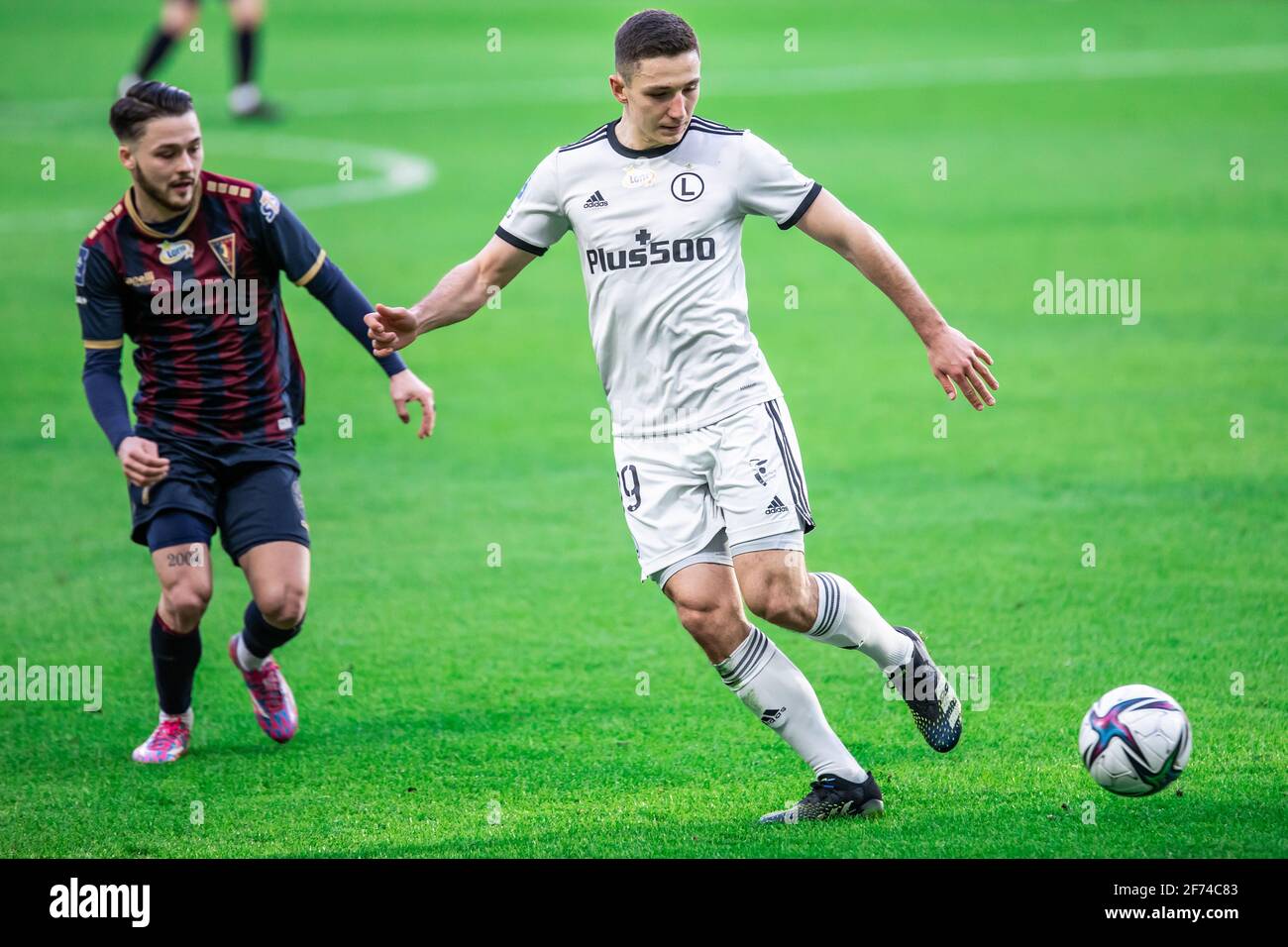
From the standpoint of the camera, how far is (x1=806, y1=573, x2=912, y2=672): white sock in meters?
5.88

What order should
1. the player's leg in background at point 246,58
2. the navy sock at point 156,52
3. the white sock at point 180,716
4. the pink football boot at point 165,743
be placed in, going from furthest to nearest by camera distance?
1. the player's leg in background at point 246,58
2. the navy sock at point 156,52
3. the white sock at point 180,716
4. the pink football boot at point 165,743

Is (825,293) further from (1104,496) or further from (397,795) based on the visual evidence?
(397,795)

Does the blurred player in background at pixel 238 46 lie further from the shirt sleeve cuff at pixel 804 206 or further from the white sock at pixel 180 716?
the shirt sleeve cuff at pixel 804 206

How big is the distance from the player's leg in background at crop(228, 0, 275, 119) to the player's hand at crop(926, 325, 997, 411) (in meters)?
19.6

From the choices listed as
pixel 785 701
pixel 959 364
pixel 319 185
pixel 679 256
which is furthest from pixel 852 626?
pixel 319 185

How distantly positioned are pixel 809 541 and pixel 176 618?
12.7 feet

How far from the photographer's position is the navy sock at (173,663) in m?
6.82

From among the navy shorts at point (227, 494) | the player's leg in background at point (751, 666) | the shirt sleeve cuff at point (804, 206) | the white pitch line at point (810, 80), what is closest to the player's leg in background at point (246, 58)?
the white pitch line at point (810, 80)

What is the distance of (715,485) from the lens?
5.81 meters

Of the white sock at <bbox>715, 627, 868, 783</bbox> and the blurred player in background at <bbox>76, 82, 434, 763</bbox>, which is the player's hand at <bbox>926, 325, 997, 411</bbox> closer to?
the white sock at <bbox>715, 627, 868, 783</bbox>

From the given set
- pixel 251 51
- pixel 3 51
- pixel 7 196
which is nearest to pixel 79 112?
pixel 251 51

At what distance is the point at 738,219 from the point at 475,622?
316 cm

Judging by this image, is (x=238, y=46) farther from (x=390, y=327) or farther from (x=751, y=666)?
(x=751, y=666)

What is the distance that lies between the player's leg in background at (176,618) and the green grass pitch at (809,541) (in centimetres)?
17
